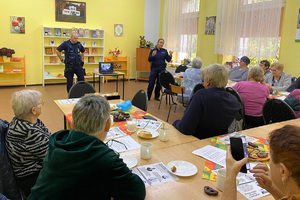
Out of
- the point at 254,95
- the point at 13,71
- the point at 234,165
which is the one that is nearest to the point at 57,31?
the point at 13,71

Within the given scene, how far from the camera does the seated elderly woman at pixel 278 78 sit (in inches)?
180

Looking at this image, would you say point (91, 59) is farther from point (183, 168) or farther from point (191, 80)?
point (183, 168)

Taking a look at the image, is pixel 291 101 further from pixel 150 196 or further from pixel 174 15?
pixel 174 15

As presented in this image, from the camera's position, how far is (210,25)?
7531 millimetres

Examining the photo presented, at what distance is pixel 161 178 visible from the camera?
1.50 meters

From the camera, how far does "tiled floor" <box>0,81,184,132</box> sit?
15.5 ft

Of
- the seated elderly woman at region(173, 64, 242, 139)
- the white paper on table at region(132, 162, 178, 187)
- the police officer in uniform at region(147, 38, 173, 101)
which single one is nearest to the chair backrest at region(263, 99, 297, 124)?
the seated elderly woman at region(173, 64, 242, 139)

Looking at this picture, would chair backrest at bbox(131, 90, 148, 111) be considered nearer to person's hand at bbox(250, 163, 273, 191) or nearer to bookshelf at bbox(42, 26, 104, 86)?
person's hand at bbox(250, 163, 273, 191)

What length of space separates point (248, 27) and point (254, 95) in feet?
11.9

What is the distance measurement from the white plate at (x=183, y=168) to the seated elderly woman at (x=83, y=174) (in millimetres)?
362

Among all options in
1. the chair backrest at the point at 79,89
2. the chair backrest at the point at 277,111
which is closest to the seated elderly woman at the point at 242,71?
the chair backrest at the point at 277,111

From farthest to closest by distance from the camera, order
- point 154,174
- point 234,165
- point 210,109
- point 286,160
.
A: point 210,109, point 154,174, point 234,165, point 286,160

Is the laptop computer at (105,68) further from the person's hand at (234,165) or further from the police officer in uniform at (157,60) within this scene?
the person's hand at (234,165)

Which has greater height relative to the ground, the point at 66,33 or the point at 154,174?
the point at 66,33
